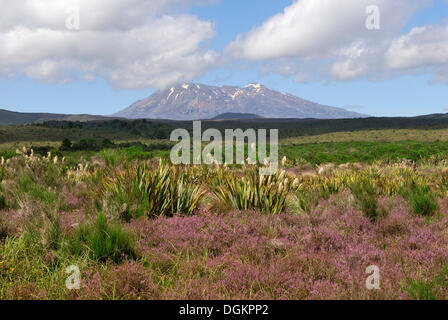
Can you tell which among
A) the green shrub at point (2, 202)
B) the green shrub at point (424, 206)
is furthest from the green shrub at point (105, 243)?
the green shrub at point (424, 206)

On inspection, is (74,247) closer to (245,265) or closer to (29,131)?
(245,265)

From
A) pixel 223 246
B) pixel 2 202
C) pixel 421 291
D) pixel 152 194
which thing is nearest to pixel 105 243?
pixel 223 246

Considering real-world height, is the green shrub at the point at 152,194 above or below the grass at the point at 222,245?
above

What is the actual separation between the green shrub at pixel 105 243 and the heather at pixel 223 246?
13 millimetres

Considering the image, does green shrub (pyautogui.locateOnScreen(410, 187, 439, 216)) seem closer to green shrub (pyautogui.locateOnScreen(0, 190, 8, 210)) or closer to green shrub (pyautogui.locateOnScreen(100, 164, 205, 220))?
green shrub (pyautogui.locateOnScreen(100, 164, 205, 220))

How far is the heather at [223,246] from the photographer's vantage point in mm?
3557

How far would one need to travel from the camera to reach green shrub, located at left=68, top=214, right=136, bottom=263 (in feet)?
14.0

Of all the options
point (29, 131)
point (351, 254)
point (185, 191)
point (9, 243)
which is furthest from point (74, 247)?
point (29, 131)

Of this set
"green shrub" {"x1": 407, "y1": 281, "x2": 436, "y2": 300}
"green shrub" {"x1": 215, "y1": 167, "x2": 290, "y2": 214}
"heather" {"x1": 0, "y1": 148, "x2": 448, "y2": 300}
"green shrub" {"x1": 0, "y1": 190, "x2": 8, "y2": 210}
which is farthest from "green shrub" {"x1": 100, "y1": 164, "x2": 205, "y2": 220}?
"green shrub" {"x1": 407, "y1": 281, "x2": 436, "y2": 300}

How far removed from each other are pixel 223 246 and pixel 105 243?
56.8 inches

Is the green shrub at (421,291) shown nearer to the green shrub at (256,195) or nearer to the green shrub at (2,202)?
the green shrub at (256,195)

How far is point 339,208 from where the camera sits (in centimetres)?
682

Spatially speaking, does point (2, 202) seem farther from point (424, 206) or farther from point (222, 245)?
point (424, 206)

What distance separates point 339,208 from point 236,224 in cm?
231
